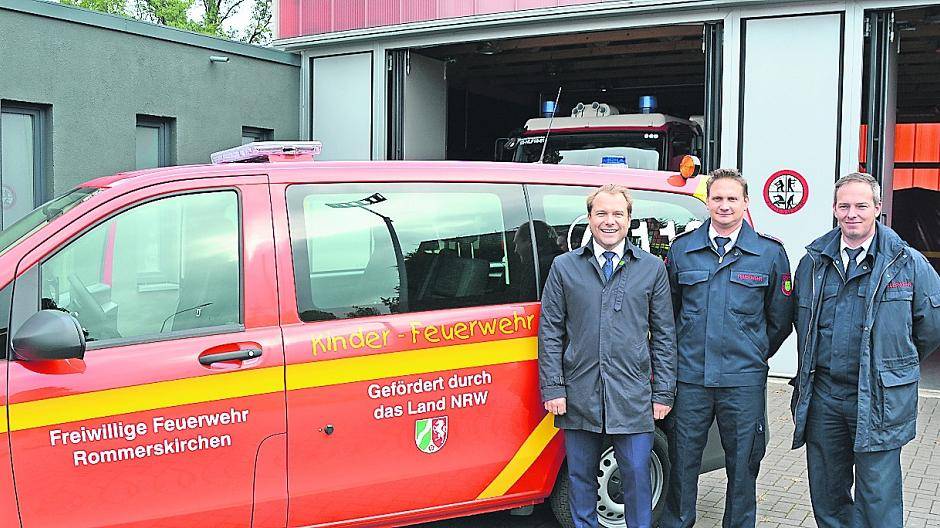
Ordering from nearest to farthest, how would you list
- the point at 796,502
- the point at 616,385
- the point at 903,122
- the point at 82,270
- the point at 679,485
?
the point at 82,270 < the point at 616,385 < the point at 679,485 < the point at 796,502 < the point at 903,122

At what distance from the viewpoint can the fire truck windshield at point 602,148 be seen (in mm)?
9102

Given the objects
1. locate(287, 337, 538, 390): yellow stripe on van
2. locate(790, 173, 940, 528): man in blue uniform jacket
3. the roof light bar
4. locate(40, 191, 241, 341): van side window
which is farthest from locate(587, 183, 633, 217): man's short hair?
locate(40, 191, 241, 341): van side window

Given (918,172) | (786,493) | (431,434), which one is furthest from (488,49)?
(918,172)

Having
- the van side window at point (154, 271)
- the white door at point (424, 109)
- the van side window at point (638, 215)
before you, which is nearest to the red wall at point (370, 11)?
the white door at point (424, 109)

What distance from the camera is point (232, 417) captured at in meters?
3.36

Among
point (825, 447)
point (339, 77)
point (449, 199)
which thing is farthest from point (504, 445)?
point (339, 77)

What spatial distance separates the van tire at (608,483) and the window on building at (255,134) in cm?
779

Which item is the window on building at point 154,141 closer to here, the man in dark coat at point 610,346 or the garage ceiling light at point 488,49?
the garage ceiling light at point 488,49

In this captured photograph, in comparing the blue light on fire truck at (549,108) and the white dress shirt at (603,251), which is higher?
the blue light on fire truck at (549,108)

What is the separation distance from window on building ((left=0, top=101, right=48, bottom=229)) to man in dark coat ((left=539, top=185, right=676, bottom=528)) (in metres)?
6.48

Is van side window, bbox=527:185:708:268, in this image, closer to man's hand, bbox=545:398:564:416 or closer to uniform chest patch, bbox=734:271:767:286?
uniform chest patch, bbox=734:271:767:286

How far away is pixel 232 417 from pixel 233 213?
810mm

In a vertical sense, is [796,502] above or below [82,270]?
below

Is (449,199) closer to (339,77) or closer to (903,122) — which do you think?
(339,77)
